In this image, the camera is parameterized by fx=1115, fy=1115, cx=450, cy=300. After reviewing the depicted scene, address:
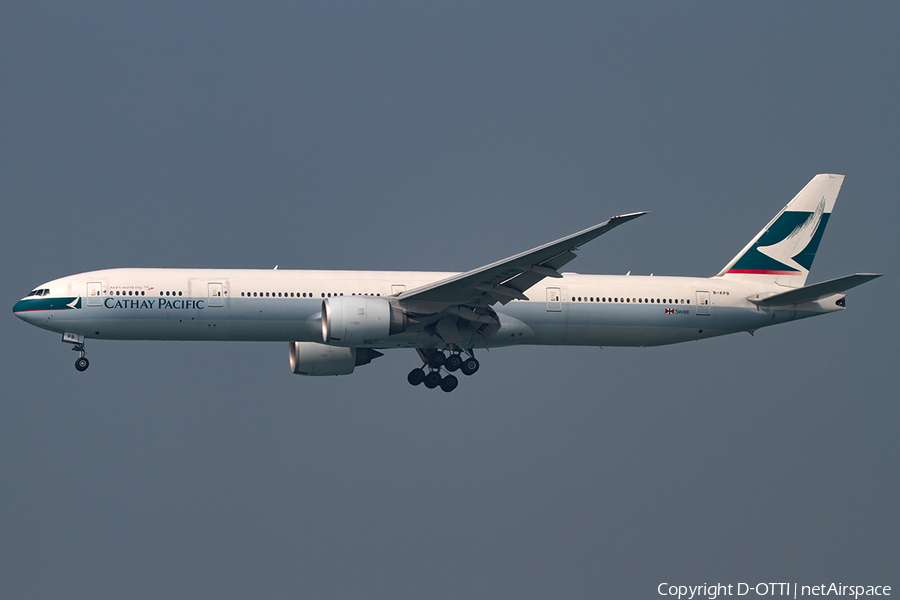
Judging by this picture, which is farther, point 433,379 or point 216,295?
point 433,379

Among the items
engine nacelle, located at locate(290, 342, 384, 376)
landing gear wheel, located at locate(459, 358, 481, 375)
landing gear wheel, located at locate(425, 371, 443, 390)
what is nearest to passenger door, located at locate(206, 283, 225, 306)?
engine nacelle, located at locate(290, 342, 384, 376)

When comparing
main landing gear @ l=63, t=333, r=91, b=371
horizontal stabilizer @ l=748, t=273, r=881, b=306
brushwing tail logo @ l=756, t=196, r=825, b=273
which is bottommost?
main landing gear @ l=63, t=333, r=91, b=371

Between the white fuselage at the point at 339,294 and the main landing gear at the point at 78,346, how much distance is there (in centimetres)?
40

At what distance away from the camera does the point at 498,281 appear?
4031 centimetres

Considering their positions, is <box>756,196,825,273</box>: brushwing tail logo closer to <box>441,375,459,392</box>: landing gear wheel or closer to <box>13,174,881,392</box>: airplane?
<box>13,174,881,392</box>: airplane

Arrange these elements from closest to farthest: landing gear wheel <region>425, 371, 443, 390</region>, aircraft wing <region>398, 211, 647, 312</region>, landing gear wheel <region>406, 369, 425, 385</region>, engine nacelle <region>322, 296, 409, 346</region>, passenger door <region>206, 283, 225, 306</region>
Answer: aircraft wing <region>398, 211, 647, 312</region> → engine nacelle <region>322, 296, 409, 346</region> → passenger door <region>206, 283, 225, 306</region> → landing gear wheel <region>425, 371, 443, 390</region> → landing gear wheel <region>406, 369, 425, 385</region>

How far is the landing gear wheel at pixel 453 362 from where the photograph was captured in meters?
44.0

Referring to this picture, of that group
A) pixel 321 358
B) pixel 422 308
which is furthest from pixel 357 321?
pixel 321 358

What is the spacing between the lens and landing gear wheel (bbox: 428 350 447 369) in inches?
1730

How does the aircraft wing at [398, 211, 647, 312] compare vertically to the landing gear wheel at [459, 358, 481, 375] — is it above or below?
above

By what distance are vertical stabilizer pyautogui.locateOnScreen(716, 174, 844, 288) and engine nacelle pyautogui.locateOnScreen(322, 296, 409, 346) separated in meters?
15.5

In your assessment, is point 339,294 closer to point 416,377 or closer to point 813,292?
point 416,377

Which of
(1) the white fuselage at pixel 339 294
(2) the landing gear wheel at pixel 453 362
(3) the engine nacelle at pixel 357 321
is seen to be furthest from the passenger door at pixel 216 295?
(2) the landing gear wheel at pixel 453 362

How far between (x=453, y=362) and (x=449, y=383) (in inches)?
47.9
